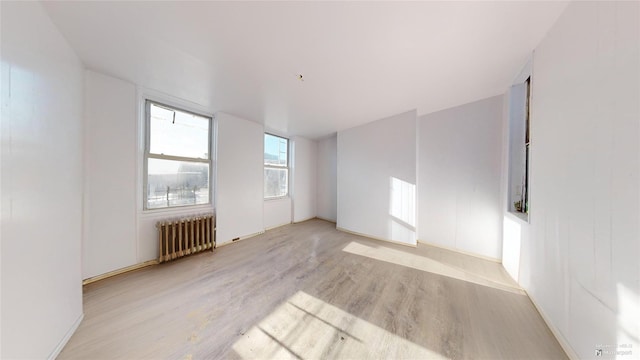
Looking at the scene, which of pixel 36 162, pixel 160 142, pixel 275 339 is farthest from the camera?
pixel 160 142

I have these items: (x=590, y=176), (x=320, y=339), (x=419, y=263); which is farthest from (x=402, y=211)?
(x=320, y=339)

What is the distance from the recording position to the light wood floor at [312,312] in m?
1.33

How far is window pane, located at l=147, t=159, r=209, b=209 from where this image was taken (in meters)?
2.67

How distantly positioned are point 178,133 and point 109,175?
107 centimetres

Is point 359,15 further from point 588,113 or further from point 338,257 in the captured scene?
point 338,257

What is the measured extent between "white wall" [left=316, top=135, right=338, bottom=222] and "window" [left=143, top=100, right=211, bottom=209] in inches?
119

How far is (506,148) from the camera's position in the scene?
8.37 feet

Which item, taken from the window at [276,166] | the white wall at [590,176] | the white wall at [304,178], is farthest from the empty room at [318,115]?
the white wall at [304,178]

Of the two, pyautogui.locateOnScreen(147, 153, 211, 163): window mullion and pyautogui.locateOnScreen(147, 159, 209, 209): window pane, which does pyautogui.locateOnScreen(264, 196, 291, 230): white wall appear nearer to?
pyautogui.locateOnScreen(147, 159, 209, 209): window pane

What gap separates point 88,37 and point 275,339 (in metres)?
3.01

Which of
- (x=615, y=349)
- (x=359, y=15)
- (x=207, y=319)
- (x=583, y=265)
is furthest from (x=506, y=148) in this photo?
(x=207, y=319)

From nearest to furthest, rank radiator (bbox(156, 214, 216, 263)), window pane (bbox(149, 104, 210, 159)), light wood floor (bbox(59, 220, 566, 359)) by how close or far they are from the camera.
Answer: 1. light wood floor (bbox(59, 220, 566, 359))
2. radiator (bbox(156, 214, 216, 263))
3. window pane (bbox(149, 104, 210, 159))

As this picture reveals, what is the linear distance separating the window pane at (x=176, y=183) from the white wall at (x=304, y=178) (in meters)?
2.25

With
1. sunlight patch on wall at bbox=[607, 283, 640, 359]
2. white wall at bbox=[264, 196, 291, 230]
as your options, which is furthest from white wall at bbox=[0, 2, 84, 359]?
sunlight patch on wall at bbox=[607, 283, 640, 359]
